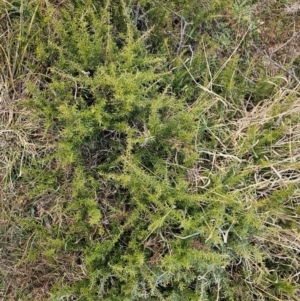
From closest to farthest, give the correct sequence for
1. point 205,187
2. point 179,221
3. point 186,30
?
point 179,221
point 205,187
point 186,30

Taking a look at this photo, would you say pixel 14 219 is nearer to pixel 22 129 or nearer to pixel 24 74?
pixel 22 129

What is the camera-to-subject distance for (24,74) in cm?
192

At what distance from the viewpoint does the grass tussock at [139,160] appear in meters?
1.75

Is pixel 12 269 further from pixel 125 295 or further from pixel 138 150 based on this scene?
pixel 138 150

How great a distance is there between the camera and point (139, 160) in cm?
179

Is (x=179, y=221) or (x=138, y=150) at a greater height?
(x=138, y=150)

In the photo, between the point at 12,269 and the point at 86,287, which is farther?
the point at 12,269

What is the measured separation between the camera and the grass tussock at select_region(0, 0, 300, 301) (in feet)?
5.75

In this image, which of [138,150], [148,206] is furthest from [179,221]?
[138,150]

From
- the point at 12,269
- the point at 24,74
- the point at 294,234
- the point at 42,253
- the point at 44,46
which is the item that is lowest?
the point at 12,269

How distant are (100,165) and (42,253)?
0.44 metres

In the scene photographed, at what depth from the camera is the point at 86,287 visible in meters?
1.78

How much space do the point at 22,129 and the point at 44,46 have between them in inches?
14.3

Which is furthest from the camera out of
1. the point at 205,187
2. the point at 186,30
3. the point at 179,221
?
the point at 186,30
